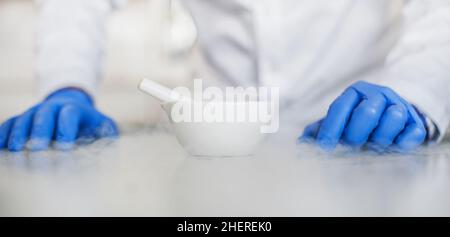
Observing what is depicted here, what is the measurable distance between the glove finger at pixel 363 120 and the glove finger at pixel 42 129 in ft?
1.46

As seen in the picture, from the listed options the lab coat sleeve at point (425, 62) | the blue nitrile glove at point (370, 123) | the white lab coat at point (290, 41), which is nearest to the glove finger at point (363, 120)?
the blue nitrile glove at point (370, 123)

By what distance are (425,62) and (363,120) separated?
0.29 metres

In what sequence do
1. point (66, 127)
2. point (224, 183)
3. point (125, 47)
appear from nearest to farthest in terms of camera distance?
point (224, 183) < point (66, 127) < point (125, 47)

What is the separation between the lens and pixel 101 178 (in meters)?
0.70

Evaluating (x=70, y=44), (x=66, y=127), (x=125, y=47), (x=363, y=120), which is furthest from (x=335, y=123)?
(x=125, y=47)

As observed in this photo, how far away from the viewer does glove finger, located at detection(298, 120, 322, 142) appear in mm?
947

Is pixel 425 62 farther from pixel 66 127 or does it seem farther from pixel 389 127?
pixel 66 127

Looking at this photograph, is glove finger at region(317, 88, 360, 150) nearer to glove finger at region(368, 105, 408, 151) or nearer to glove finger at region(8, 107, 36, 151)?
glove finger at region(368, 105, 408, 151)

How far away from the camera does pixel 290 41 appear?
1.26 metres

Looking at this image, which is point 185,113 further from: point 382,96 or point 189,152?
point 382,96

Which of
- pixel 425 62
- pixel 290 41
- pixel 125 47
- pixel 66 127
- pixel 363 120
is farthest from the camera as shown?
pixel 125 47

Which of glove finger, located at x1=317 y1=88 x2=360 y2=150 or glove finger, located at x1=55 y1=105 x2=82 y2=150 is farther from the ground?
glove finger, located at x1=55 y1=105 x2=82 y2=150

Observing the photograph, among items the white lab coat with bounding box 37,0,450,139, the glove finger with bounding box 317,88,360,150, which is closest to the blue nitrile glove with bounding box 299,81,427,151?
the glove finger with bounding box 317,88,360,150

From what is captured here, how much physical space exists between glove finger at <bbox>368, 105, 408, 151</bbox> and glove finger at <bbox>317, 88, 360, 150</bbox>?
0.16 feet
